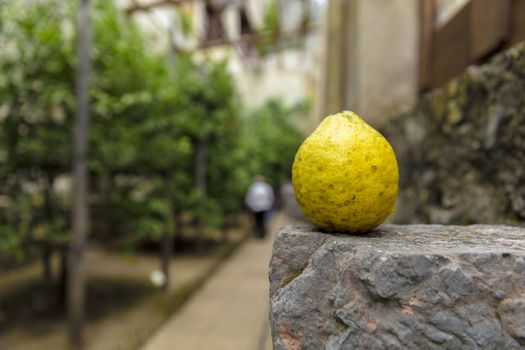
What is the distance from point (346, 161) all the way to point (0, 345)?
14.0 ft

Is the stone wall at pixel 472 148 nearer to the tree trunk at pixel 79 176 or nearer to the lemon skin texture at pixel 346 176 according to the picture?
the lemon skin texture at pixel 346 176

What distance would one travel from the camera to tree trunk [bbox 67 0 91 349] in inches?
152

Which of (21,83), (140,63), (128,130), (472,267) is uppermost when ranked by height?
(140,63)

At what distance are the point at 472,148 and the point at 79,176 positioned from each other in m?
3.42

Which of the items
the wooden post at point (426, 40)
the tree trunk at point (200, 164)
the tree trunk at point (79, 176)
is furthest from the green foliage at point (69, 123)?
the wooden post at point (426, 40)

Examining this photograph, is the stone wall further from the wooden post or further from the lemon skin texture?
the lemon skin texture

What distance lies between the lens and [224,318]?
15.6ft

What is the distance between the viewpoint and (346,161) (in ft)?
4.58

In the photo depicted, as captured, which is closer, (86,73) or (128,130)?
(86,73)

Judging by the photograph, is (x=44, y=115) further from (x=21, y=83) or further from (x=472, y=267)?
(x=472, y=267)

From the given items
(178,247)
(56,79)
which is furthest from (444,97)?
(178,247)

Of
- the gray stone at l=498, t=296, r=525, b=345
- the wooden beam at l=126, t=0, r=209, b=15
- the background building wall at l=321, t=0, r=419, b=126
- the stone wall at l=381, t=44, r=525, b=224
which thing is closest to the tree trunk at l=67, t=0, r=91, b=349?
the background building wall at l=321, t=0, r=419, b=126

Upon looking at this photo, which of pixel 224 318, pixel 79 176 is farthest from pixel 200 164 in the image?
pixel 79 176

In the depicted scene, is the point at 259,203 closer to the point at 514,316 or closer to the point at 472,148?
the point at 472,148
